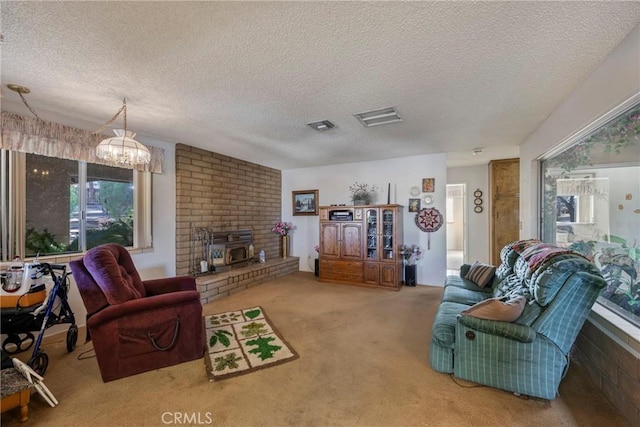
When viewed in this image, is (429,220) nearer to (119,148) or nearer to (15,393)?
(119,148)

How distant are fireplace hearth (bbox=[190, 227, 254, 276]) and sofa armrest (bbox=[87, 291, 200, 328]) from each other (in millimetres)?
1925

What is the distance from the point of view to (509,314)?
6.04 feet

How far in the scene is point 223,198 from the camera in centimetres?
459

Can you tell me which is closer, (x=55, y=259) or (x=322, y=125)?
(x=55, y=259)

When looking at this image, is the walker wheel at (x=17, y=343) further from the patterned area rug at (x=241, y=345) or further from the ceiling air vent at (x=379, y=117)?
the ceiling air vent at (x=379, y=117)

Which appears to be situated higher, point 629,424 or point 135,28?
point 135,28

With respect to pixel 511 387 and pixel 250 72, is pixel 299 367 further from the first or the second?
pixel 250 72

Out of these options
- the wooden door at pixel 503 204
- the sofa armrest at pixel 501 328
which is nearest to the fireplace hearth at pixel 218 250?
the sofa armrest at pixel 501 328

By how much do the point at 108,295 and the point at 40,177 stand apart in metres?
1.78

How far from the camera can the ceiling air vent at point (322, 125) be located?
9.86 feet

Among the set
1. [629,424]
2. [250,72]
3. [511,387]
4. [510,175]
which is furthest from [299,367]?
[510,175]

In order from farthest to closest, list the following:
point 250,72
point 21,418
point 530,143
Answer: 1. point 530,143
2. point 250,72
3. point 21,418

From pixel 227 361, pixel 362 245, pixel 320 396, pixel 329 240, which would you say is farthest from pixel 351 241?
pixel 320 396

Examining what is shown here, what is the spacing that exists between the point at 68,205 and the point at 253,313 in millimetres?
2437
